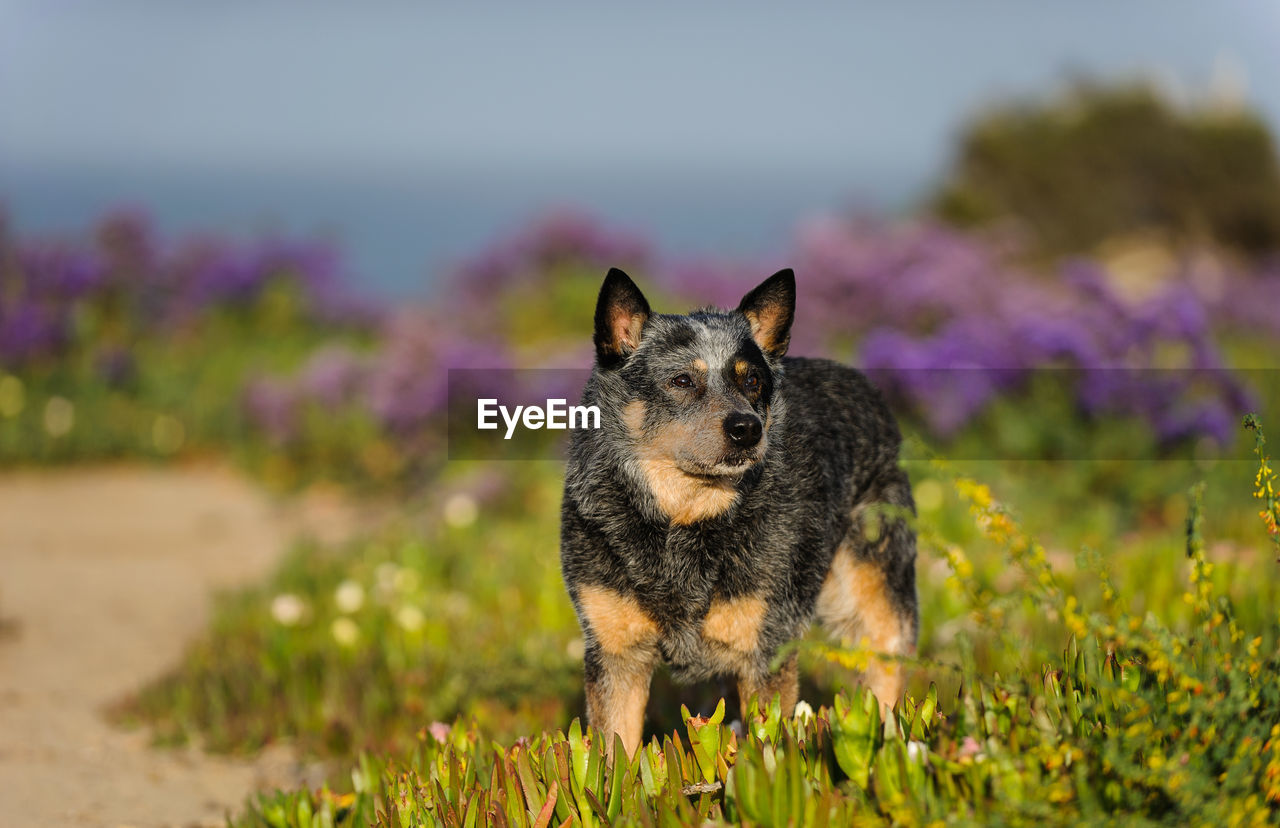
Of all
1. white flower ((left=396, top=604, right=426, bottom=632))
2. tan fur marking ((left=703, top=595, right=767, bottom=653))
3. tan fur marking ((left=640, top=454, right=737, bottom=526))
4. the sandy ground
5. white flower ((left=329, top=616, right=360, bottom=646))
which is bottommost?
the sandy ground

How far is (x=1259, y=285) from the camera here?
16.9m

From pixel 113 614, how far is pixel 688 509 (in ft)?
18.5

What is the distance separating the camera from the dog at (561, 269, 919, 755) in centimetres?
360

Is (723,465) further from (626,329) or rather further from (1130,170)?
(1130,170)

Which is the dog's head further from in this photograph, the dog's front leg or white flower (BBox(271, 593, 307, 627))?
white flower (BBox(271, 593, 307, 627))

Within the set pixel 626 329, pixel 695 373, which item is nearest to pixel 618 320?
pixel 626 329

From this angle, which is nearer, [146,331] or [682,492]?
[682,492]

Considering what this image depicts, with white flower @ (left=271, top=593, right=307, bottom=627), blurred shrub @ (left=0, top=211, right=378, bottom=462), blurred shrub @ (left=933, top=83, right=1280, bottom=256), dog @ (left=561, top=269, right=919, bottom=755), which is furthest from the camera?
blurred shrub @ (left=933, top=83, right=1280, bottom=256)

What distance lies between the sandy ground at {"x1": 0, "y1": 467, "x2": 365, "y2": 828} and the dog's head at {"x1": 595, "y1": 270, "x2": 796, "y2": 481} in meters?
2.71

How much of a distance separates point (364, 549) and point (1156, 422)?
18.8 feet

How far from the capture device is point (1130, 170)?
966 inches

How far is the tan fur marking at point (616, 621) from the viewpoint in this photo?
3.61 m

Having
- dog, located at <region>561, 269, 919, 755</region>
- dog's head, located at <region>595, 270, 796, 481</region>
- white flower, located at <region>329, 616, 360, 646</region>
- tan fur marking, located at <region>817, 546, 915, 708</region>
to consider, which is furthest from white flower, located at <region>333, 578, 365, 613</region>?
dog's head, located at <region>595, 270, 796, 481</region>

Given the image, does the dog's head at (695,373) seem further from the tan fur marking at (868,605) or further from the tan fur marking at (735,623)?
the tan fur marking at (868,605)
